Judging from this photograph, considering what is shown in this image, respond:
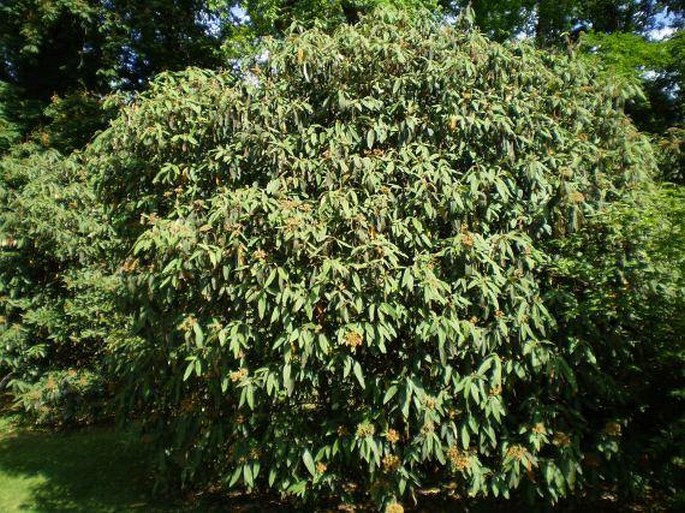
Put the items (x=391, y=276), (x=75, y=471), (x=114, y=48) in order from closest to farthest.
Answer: (x=391, y=276)
(x=75, y=471)
(x=114, y=48)

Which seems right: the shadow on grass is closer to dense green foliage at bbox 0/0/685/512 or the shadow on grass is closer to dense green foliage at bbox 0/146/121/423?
dense green foliage at bbox 0/146/121/423

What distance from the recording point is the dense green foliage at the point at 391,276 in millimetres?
3471

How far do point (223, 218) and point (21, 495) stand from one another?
3927 mm

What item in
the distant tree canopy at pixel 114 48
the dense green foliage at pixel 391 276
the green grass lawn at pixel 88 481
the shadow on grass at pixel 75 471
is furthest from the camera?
the distant tree canopy at pixel 114 48

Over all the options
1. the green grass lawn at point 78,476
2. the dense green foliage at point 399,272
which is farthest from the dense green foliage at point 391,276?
the green grass lawn at point 78,476

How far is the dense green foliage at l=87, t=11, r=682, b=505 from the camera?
3471 mm

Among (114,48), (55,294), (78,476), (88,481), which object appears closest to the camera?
(88,481)

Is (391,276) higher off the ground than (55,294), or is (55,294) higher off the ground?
(55,294)

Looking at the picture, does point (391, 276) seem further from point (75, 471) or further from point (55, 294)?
point (55, 294)

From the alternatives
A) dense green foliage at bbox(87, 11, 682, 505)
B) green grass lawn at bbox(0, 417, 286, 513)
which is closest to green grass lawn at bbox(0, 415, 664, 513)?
green grass lawn at bbox(0, 417, 286, 513)

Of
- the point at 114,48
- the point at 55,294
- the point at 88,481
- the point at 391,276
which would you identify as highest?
the point at 114,48

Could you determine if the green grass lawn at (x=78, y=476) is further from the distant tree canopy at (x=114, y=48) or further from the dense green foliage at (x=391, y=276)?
the distant tree canopy at (x=114, y=48)

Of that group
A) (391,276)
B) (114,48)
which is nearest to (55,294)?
(391,276)

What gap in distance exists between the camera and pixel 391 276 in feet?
11.2
